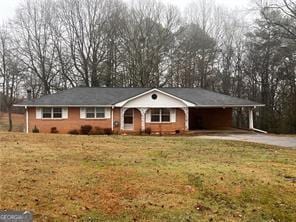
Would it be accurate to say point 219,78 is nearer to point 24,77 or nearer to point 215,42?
point 215,42

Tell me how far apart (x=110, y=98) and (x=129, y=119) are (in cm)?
236

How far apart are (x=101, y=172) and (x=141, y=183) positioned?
46.5 inches

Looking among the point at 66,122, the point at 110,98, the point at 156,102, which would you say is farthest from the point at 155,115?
the point at 66,122

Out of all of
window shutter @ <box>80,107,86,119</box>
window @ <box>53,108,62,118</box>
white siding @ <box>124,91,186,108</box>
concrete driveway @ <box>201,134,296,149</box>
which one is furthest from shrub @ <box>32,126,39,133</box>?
concrete driveway @ <box>201,134,296,149</box>

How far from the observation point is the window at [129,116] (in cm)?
3372

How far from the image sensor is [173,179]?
9633 millimetres

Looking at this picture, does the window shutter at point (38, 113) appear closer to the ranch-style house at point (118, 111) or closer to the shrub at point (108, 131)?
the ranch-style house at point (118, 111)

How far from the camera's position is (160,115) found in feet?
110

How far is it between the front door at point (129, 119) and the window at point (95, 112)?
6.24ft

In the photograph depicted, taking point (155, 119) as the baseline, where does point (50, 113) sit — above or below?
above

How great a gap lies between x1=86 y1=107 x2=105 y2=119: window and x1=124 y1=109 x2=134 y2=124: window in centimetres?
189

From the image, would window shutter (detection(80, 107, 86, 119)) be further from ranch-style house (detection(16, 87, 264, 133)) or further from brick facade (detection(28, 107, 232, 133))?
brick facade (detection(28, 107, 232, 133))

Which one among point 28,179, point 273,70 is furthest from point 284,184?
point 273,70

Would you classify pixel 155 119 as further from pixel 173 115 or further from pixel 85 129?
pixel 85 129
